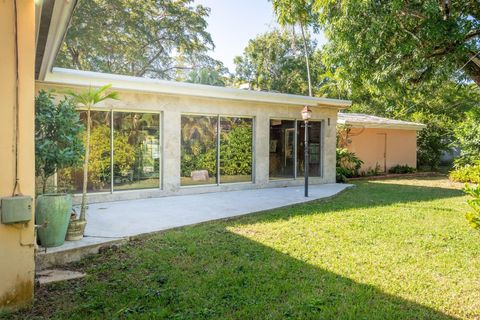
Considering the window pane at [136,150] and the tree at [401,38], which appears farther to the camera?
the window pane at [136,150]

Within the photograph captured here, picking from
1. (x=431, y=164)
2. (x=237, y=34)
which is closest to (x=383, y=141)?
(x=431, y=164)

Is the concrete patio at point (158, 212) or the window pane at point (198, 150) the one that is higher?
the window pane at point (198, 150)

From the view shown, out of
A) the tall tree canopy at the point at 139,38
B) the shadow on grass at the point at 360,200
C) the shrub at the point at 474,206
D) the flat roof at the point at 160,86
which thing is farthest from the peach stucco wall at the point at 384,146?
the tall tree canopy at the point at 139,38

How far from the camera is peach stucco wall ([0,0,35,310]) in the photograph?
345 centimetres

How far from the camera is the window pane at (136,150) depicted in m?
9.34

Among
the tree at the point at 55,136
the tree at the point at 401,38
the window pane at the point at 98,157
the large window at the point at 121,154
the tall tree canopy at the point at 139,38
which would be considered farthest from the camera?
the tall tree canopy at the point at 139,38

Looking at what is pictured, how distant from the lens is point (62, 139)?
5730 mm

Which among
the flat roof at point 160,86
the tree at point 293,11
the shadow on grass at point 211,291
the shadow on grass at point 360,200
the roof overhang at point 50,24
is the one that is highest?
the tree at point 293,11

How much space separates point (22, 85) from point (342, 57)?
24.0ft

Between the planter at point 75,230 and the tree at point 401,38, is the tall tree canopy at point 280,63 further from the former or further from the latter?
the planter at point 75,230

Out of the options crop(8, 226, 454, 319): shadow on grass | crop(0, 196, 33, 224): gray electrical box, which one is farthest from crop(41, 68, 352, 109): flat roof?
crop(0, 196, 33, 224): gray electrical box

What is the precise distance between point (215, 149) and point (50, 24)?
23.2 feet

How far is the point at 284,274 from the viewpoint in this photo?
14.5 feet

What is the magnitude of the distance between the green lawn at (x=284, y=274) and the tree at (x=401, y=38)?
3.69 m
